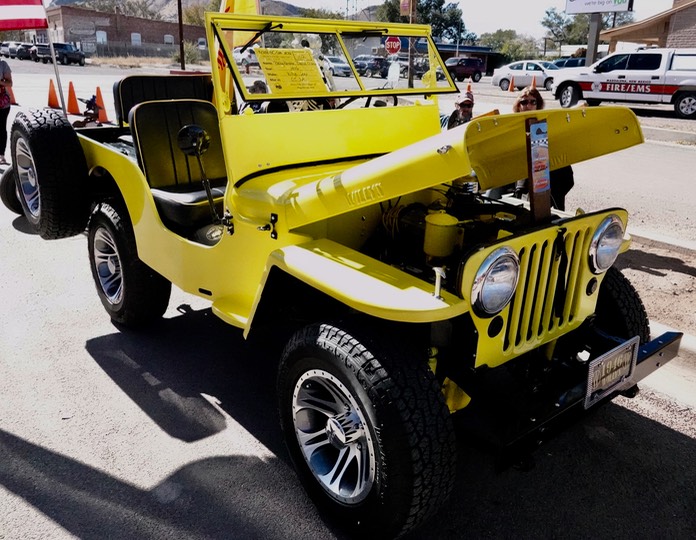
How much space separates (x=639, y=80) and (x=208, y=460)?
58.5ft

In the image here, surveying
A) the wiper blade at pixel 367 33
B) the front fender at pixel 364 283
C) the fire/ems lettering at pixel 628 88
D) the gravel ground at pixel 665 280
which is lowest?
the gravel ground at pixel 665 280

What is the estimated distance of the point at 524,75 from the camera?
2834cm

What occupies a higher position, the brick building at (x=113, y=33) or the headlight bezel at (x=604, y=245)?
the brick building at (x=113, y=33)

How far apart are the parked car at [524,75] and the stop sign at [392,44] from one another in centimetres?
2604

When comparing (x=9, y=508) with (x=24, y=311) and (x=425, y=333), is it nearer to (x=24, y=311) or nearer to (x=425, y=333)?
(x=425, y=333)

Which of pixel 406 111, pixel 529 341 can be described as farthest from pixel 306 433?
pixel 406 111

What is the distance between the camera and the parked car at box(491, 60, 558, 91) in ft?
91.5

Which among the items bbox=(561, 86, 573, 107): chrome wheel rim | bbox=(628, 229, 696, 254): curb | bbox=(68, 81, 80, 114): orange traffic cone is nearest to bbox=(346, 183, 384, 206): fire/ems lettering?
bbox=(628, 229, 696, 254): curb

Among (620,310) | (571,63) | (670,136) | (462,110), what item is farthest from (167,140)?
(571,63)

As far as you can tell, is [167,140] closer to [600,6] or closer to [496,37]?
[600,6]

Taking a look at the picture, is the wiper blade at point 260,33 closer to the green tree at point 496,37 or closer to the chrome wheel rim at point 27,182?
the chrome wheel rim at point 27,182

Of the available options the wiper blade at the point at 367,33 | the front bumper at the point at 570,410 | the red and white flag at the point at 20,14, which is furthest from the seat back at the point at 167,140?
the red and white flag at the point at 20,14

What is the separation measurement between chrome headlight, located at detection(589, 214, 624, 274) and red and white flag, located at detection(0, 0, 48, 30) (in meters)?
6.89

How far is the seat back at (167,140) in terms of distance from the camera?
150 inches
